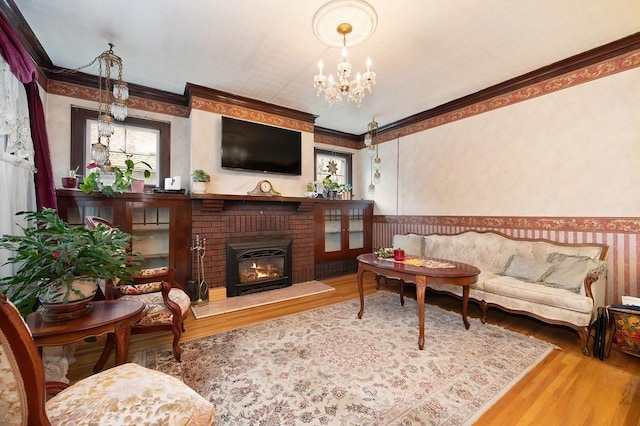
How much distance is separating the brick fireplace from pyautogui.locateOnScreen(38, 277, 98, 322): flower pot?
209cm

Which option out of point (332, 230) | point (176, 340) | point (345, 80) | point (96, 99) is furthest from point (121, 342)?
point (332, 230)

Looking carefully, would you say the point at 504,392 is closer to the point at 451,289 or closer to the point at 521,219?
the point at 451,289

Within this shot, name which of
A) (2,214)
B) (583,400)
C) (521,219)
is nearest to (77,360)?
(2,214)

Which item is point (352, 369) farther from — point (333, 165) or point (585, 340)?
point (333, 165)

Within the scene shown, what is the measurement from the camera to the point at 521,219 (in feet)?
11.0

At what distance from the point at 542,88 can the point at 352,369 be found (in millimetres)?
3830

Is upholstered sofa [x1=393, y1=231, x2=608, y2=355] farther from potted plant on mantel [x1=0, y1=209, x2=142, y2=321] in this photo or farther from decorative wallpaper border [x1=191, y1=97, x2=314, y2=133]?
potted plant on mantel [x1=0, y1=209, x2=142, y2=321]

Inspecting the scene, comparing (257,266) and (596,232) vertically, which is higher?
(596,232)

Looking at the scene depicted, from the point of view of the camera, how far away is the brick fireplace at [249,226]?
11.9 feet

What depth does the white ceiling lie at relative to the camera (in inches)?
85.0

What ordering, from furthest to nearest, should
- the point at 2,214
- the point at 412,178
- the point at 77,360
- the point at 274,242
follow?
1. the point at 412,178
2. the point at 274,242
3. the point at 77,360
4. the point at 2,214

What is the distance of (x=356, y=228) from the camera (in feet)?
17.6

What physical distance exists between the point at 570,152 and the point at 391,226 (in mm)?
2745

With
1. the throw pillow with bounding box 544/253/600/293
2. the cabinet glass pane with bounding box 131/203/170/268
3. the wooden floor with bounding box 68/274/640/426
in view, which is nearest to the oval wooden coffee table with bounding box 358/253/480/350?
the wooden floor with bounding box 68/274/640/426
